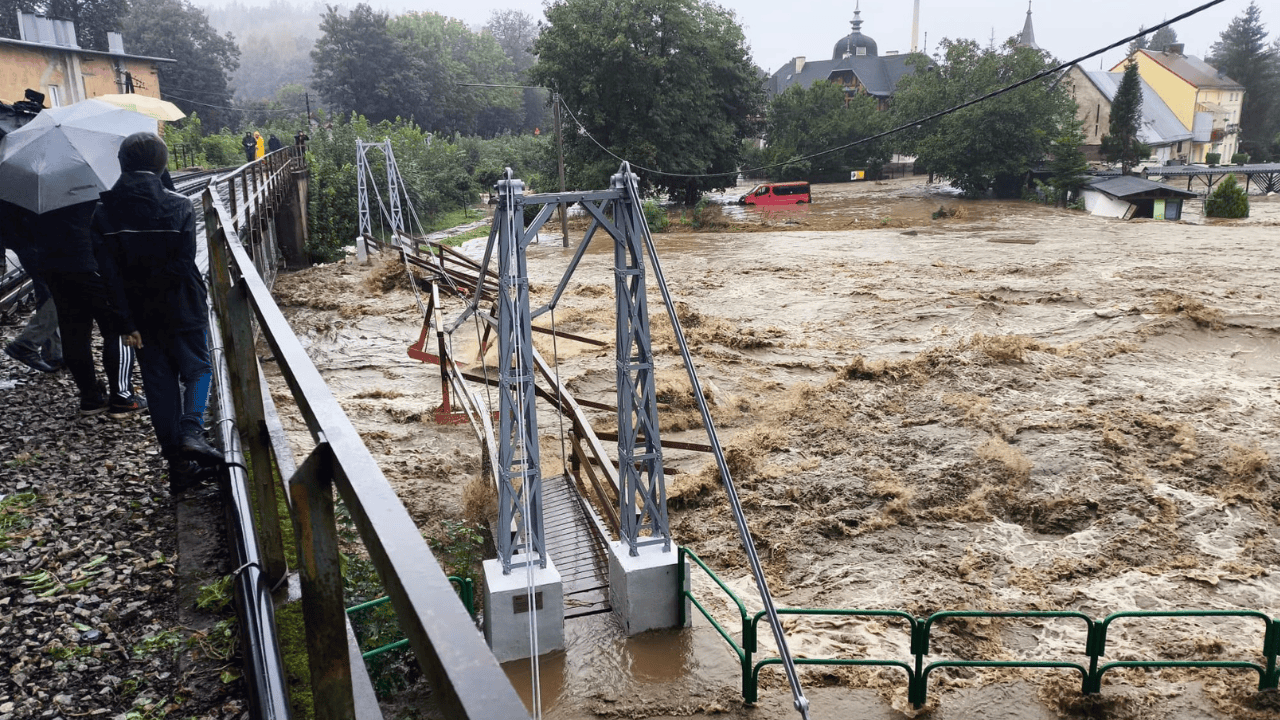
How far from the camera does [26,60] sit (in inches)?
1293

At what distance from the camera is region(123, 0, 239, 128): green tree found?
216ft

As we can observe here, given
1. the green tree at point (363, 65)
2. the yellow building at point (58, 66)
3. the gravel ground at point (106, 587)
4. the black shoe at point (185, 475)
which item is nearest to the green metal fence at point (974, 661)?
the black shoe at point (185, 475)

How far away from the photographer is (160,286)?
183 inches

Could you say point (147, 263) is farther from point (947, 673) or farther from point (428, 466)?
point (428, 466)

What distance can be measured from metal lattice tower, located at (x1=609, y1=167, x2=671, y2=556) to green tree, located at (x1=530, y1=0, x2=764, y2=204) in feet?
121

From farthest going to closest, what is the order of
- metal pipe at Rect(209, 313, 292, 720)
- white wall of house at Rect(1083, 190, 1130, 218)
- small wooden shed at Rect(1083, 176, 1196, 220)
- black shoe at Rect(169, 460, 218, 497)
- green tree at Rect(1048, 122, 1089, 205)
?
green tree at Rect(1048, 122, 1089, 205) → white wall of house at Rect(1083, 190, 1130, 218) → small wooden shed at Rect(1083, 176, 1196, 220) → black shoe at Rect(169, 460, 218, 497) → metal pipe at Rect(209, 313, 292, 720)

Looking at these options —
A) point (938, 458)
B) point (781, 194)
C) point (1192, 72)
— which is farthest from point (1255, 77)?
point (938, 458)

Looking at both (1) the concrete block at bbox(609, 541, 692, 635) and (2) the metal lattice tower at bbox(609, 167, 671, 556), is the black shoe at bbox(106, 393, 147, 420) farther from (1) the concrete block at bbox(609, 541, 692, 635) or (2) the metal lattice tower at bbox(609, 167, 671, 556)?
(1) the concrete block at bbox(609, 541, 692, 635)

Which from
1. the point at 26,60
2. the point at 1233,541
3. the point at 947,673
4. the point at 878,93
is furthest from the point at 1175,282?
the point at 878,93

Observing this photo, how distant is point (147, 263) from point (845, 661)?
591 centimetres

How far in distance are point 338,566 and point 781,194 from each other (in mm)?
50677

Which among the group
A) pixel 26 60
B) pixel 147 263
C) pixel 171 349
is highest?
pixel 26 60

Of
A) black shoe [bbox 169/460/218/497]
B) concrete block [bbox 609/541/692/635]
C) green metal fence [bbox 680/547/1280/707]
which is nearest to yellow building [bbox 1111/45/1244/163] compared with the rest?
green metal fence [bbox 680/547/1280/707]

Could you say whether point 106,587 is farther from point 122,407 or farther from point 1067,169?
point 1067,169
